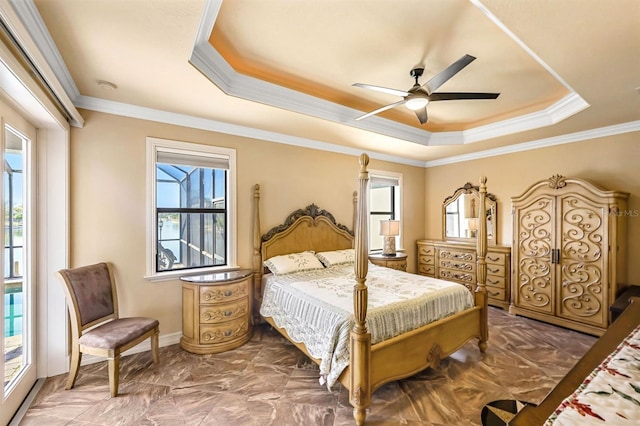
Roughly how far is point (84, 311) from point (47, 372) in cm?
69

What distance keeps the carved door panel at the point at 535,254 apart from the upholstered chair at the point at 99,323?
461 cm

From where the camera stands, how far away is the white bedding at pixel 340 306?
6.88 feet

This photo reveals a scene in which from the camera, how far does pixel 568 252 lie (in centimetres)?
350

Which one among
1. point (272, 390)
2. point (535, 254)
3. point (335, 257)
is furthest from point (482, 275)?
point (272, 390)

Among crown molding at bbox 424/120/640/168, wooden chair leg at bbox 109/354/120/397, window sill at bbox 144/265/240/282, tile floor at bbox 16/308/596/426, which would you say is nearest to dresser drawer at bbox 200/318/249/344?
tile floor at bbox 16/308/596/426

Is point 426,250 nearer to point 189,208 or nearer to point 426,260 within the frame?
point 426,260

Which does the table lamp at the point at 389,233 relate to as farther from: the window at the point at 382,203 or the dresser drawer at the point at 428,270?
the dresser drawer at the point at 428,270

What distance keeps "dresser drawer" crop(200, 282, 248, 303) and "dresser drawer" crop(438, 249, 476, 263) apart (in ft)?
11.8

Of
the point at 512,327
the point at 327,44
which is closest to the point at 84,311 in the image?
the point at 327,44

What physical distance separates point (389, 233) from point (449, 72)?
2.86 metres

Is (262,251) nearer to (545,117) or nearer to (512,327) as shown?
(512,327)

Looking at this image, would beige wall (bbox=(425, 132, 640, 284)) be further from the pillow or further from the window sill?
the window sill

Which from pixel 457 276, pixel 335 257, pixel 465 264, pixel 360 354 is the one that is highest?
pixel 335 257

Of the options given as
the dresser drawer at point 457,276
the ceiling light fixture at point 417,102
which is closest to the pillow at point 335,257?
the dresser drawer at point 457,276
